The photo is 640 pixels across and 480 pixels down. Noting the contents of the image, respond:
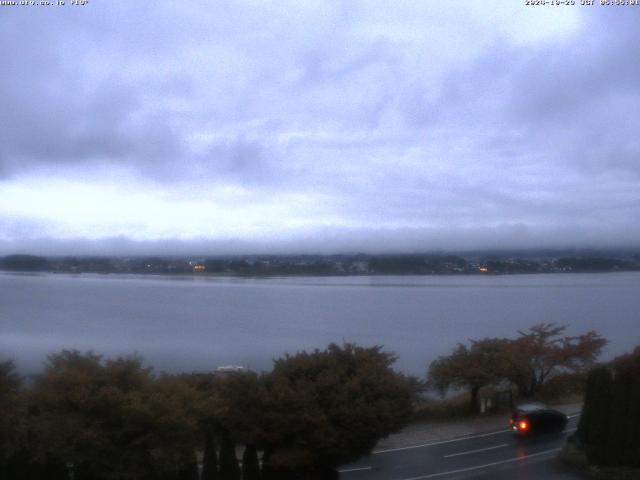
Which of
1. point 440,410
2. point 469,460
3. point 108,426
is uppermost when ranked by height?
point 108,426

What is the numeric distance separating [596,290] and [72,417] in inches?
3127

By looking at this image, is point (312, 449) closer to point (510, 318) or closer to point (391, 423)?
point (391, 423)

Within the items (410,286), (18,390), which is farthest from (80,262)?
(410,286)

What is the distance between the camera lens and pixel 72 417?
1268 centimetres

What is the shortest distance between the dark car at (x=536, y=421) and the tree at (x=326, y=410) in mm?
7433

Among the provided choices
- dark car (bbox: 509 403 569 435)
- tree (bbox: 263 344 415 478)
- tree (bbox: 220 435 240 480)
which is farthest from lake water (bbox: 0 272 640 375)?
dark car (bbox: 509 403 569 435)

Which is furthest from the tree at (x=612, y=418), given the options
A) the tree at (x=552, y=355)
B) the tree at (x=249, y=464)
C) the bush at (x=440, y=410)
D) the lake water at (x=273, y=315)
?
the lake water at (x=273, y=315)

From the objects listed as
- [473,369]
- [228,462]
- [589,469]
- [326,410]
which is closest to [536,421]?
[473,369]

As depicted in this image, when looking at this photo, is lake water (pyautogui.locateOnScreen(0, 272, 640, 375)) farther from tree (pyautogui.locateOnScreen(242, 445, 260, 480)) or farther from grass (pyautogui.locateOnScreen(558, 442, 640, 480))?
grass (pyautogui.locateOnScreen(558, 442, 640, 480))

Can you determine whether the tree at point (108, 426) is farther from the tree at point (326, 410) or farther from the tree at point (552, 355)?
the tree at point (552, 355)

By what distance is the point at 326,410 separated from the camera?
1496 centimetres

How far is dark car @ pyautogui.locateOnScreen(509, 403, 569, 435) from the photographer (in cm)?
2191

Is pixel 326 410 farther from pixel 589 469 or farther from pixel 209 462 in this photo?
pixel 589 469

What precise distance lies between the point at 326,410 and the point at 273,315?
135ft
